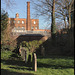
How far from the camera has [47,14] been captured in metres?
22.8

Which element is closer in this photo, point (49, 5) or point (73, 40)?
point (73, 40)

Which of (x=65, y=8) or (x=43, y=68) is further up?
(x=65, y=8)

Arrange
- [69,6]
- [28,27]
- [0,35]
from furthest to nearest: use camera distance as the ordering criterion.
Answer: [28,27] < [69,6] < [0,35]

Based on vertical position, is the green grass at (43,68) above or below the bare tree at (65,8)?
below

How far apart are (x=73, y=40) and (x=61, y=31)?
8087 mm

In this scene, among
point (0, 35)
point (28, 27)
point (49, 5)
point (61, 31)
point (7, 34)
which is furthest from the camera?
point (28, 27)

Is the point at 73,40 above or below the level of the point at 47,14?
below

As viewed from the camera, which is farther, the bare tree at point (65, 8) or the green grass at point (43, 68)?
the bare tree at point (65, 8)

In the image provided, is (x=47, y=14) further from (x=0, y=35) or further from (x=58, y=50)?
(x=0, y=35)

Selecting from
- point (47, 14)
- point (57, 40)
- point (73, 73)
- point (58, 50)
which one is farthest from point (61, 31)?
point (73, 73)

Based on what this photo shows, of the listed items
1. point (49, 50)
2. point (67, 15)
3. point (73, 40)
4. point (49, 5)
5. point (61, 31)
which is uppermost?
point (49, 5)

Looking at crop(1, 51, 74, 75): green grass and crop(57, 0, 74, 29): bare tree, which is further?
crop(57, 0, 74, 29): bare tree

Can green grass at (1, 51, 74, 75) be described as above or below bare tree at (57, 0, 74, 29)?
below

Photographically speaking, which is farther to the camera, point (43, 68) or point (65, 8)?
point (65, 8)
